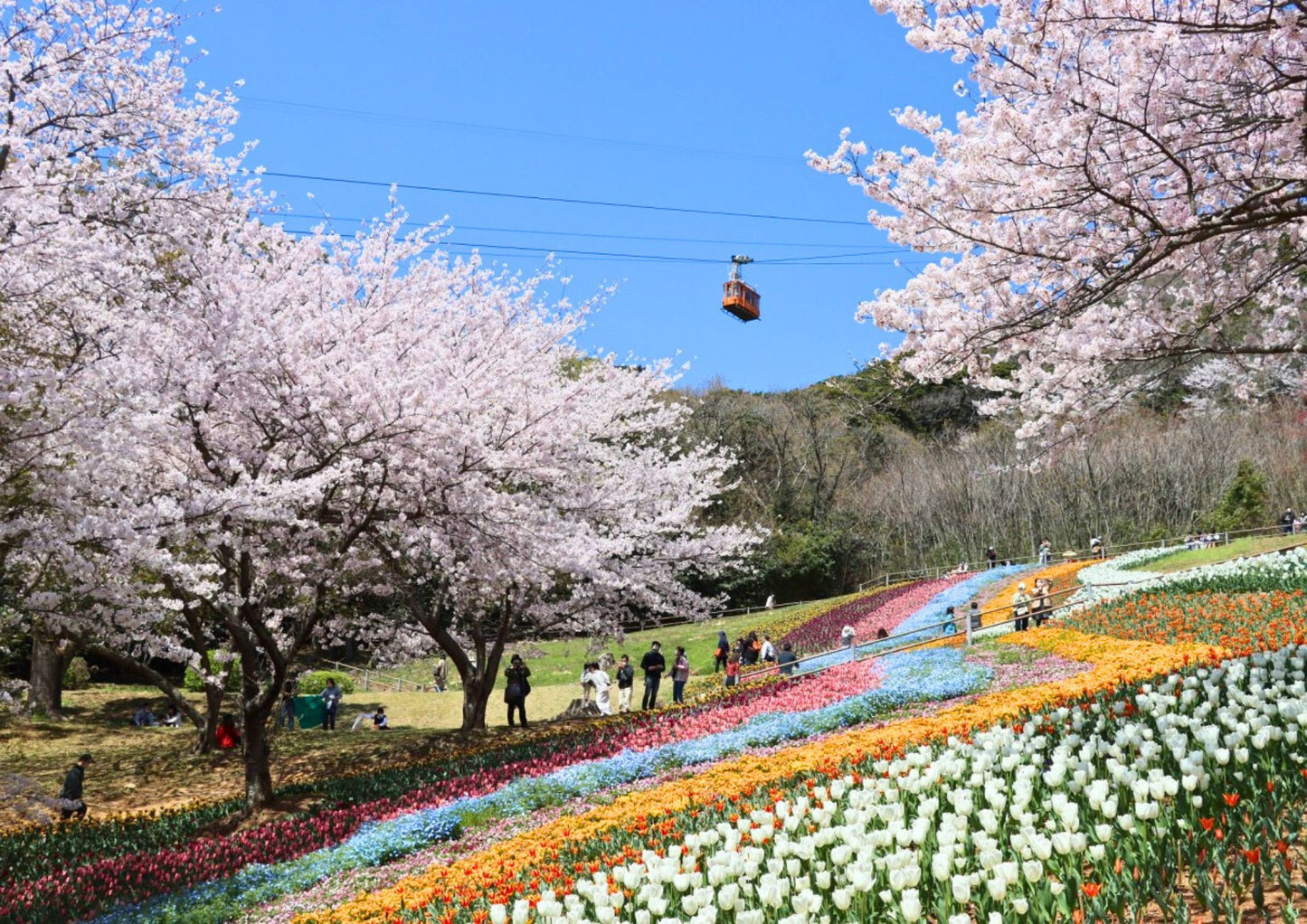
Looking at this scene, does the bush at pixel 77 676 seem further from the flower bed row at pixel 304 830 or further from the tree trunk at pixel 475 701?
the flower bed row at pixel 304 830

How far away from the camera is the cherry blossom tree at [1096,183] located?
696 cm

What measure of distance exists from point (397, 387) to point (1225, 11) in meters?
9.51

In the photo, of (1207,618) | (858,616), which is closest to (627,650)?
(858,616)

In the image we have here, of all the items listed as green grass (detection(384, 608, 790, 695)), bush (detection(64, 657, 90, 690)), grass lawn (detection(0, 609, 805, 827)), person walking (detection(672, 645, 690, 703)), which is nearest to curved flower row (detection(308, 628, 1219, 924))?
grass lawn (detection(0, 609, 805, 827))

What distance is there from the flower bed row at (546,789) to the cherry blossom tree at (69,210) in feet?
11.3

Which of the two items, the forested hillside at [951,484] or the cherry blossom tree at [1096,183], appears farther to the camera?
the forested hillside at [951,484]

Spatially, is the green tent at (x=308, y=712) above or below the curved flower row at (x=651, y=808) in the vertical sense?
below

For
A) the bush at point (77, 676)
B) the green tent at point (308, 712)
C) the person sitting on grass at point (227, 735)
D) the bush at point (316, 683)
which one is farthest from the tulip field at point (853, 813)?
the bush at point (77, 676)

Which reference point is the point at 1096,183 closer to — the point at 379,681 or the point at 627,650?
the point at 627,650

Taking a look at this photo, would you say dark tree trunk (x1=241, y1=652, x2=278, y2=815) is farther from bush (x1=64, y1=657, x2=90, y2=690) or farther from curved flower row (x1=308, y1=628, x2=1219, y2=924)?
bush (x1=64, y1=657, x2=90, y2=690)

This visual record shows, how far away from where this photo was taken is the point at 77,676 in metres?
32.4

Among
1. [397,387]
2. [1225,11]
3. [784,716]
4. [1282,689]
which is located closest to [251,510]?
[397,387]

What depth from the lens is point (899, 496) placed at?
48.1m

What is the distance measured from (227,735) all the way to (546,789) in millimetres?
10147
